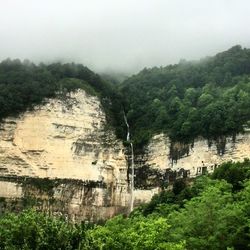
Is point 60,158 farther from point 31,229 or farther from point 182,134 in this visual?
point 31,229

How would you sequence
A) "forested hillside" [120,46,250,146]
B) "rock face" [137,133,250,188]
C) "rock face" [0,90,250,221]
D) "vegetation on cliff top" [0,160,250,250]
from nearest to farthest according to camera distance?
"vegetation on cliff top" [0,160,250,250] < "rock face" [137,133,250,188] < "rock face" [0,90,250,221] < "forested hillside" [120,46,250,146]

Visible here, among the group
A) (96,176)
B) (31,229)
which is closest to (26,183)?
(96,176)

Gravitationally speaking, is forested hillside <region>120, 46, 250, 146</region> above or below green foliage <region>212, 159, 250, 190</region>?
above

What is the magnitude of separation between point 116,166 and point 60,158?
7.07 meters

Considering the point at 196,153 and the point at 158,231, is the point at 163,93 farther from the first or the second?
the point at 158,231

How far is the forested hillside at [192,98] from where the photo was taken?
7088 centimetres

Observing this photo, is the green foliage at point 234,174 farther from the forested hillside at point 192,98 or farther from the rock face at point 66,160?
the rock face at point 66,160

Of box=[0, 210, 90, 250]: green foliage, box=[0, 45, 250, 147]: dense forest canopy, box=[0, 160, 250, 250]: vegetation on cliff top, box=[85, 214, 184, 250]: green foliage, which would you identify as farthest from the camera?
box=[0, 45, 250, 147]: dense forest canopy

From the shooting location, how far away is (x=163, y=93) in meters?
84.7

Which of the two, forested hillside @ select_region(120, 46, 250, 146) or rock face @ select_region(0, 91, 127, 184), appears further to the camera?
rock face @ select_region(0, 91, 127, 184)

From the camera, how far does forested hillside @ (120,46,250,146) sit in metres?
70.9

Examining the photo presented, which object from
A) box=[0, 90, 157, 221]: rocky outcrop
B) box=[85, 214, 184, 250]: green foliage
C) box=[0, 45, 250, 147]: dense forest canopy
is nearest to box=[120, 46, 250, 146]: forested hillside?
box=[0, 45, 250, 147]: dense forest canopy

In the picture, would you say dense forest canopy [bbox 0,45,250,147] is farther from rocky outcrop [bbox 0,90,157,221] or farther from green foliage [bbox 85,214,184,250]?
green foliage [bbox 85,214,184,250]

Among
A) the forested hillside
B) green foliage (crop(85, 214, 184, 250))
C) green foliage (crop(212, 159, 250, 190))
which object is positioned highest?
the forested hillside
